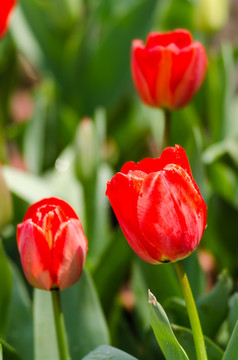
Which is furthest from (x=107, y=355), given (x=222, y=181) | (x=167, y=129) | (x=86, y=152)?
(x=222, y=181)

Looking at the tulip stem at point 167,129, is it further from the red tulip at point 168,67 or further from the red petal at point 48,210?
the red petal at point 48,210

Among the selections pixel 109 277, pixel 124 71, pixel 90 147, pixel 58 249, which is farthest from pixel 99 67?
pixel 58 249

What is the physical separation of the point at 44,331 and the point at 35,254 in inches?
6.1

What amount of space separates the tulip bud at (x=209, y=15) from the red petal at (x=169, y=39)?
19.6 inches

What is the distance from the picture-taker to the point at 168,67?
735 millimetres

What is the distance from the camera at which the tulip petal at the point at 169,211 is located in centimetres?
49

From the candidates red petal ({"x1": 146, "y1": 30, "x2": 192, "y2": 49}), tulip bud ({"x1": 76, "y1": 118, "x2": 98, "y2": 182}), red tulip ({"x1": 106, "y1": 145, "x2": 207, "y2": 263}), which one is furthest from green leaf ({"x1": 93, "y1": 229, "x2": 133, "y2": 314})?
red tulip ({"x1": 106, "y1": 145, "x2": 207, "y2": 263})

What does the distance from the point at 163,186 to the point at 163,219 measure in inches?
1.0

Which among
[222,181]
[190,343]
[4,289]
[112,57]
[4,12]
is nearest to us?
[190,343]

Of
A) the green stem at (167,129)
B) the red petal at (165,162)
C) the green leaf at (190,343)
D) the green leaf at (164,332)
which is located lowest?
the green leaf at (190,343)

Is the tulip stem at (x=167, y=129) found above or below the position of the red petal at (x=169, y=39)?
below

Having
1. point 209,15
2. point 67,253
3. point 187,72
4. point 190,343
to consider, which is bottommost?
point 190,343

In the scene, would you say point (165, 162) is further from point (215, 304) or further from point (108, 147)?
point (108, 147)

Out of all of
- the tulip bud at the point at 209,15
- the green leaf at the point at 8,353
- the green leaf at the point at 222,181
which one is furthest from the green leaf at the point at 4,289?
the tulip bud at the point at 209,15
